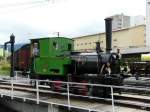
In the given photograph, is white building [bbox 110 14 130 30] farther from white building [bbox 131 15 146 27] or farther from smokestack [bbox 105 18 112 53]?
smokestack [bbox 105 18 112 53]

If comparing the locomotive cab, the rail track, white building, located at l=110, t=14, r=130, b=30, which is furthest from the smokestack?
white building, located at l=110, t=14, r=130, b=30

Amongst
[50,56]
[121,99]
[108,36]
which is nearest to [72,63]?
[50,56]

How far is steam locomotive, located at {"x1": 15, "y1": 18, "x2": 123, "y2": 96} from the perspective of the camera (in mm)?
14680

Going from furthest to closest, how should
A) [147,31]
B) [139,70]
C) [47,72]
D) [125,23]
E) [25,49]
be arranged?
1. [125,23]
2. [147,31]
3. [25,49]
4. [139,70]
5. [47,72]

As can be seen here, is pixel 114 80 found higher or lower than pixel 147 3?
lower

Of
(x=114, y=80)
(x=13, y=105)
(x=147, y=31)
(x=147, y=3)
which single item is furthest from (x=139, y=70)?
(x=147, y=3)

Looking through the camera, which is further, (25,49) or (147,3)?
(147,3)

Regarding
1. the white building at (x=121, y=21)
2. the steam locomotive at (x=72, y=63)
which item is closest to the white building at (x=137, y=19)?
the white building at (x=121, y=21)

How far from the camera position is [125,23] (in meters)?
146

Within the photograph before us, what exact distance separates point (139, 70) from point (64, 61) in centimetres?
1054

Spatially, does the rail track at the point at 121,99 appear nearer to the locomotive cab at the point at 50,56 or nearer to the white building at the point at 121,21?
the locomotive cab at the point at 50,56

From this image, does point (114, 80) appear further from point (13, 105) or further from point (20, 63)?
point (20, 63)

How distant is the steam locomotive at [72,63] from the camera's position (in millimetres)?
14680

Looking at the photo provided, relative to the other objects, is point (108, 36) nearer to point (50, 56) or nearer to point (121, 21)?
point (50, 56)
